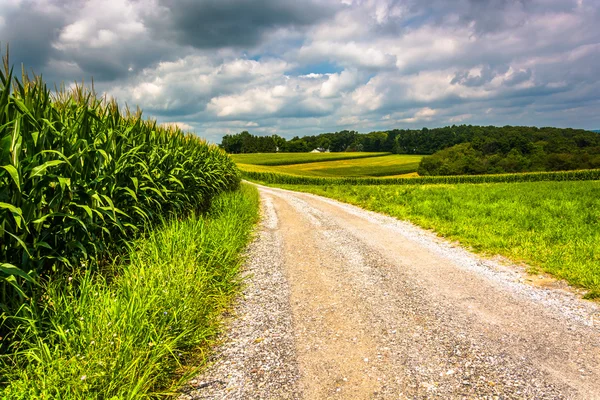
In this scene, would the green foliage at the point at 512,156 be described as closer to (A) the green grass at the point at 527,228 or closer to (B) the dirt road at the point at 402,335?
(A) the green grass at the point at 527,228

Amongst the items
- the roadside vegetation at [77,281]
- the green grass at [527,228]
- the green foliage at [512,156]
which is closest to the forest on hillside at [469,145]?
the green foliage at [512,156]

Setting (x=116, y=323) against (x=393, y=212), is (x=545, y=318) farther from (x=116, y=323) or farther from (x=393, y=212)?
(x=393, y=212)

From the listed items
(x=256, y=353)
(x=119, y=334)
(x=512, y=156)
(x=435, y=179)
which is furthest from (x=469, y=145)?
(x=119, y=334)

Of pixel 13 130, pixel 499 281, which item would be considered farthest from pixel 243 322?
pixel 499 281

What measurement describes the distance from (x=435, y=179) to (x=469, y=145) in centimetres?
4389

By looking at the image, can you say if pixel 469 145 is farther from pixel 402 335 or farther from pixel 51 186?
pixel 51 186

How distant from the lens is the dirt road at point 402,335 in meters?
3.23

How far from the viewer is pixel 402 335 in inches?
165

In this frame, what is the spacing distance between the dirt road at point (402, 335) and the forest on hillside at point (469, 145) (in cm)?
7315

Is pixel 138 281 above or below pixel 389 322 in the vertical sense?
above

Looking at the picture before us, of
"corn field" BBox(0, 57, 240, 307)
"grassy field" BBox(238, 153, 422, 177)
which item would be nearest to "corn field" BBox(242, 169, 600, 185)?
"grassy field" BBox(238, 153, 422, 177)

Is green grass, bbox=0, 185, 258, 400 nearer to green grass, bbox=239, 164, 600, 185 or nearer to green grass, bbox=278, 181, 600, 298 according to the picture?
green grass, bbox=278, 181, 600, 298

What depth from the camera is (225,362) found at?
368cm

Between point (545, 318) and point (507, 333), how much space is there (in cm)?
93
